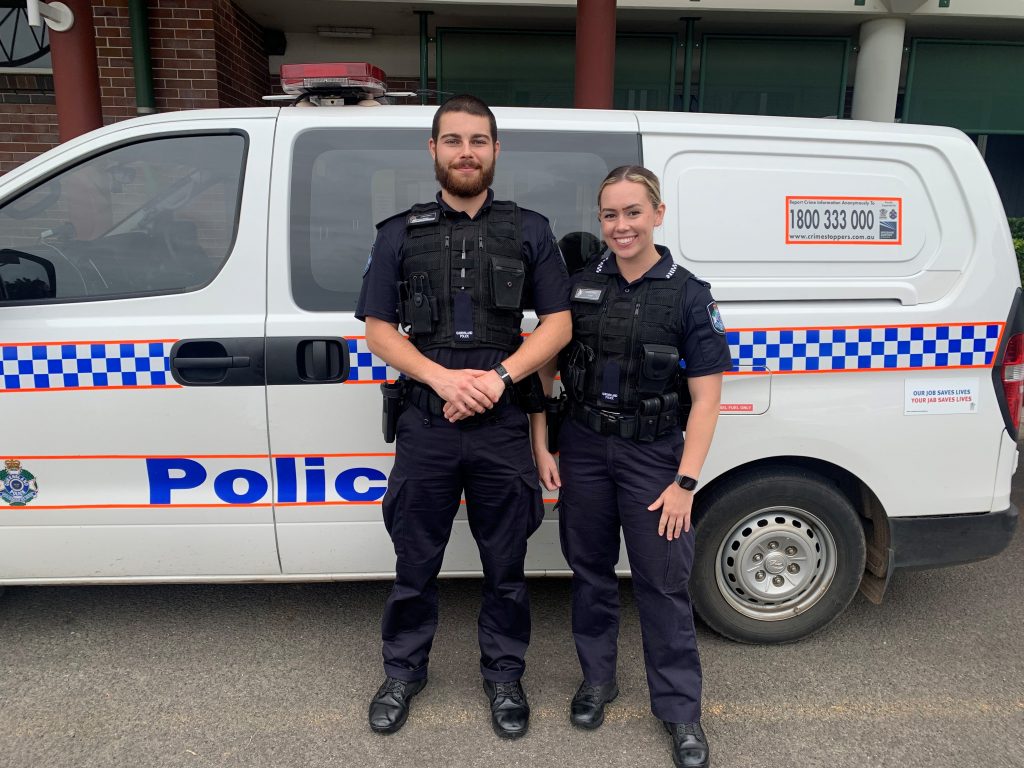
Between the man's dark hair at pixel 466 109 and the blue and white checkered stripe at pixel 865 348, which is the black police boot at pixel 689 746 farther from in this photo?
the man's dark hair at pixel 466 109

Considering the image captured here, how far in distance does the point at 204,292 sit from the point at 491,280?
1012 millimetres

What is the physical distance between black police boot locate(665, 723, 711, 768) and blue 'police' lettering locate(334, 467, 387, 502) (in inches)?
47.6

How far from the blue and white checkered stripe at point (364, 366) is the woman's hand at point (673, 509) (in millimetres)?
960

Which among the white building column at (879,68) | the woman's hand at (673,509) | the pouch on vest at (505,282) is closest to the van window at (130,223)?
the pouch on vest at (505,282)

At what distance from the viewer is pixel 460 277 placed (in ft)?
7.41

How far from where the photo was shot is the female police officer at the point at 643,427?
219 centimetres

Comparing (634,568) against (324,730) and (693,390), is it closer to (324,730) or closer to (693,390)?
(693,390)

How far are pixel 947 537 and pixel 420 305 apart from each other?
208 cm

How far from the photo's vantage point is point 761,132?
2670 mm

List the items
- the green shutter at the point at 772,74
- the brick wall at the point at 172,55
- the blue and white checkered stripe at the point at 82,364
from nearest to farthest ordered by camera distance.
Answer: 1. the blue and white checkered stripe at the point at 82,364
2. the brick wall at the point at 172,55
3. the green shutter at the point at 772,74

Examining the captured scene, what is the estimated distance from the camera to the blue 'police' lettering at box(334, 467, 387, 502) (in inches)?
105

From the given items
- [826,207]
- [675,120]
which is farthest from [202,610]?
[826,207]

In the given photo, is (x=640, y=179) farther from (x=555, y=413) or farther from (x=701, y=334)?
(x=555, y=413)

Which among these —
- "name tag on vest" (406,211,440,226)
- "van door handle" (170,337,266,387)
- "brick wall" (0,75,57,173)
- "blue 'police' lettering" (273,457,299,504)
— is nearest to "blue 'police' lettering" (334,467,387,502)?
"blue 'police' lettering" (273,457,299,504)
